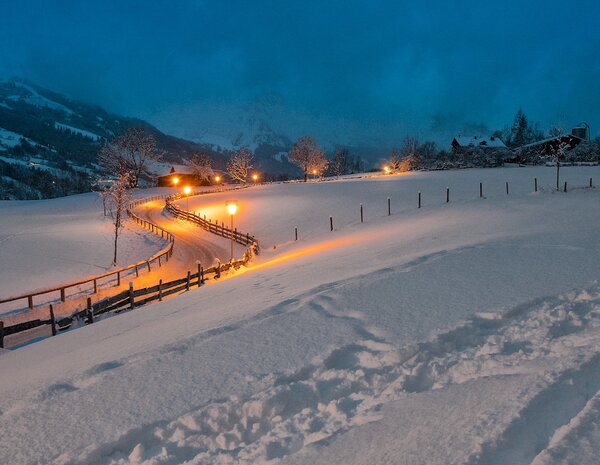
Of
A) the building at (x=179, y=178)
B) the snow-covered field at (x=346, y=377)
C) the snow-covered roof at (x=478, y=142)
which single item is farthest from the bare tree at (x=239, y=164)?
the snow-covered field at (x=346, y=377)

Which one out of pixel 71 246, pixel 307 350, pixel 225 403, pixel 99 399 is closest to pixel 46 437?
pixel 99 399

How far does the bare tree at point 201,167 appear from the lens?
Result: 10864 centimetres

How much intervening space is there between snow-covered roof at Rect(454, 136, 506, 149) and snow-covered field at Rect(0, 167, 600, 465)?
90.2 metres

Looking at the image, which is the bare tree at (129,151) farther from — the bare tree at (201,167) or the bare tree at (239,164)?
the bare tree at (239,164)

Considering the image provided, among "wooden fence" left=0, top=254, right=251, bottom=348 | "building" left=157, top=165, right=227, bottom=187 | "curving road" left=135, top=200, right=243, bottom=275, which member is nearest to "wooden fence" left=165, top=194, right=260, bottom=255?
"curving road" left=135, top=200, right=243, bottom=275

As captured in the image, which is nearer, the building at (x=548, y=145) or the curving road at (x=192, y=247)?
the curving road at (x=192, y=247)

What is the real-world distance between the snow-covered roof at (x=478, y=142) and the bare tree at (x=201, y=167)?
65.0 m

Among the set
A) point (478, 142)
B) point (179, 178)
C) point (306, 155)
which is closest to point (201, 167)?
point (179, 178)

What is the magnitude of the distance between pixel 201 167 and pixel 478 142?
233 ft

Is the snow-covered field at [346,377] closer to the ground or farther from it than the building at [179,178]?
closer to the ground

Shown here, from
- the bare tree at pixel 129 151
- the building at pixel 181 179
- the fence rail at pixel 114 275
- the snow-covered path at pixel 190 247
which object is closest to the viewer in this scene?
the fence rail at pixel 114 275

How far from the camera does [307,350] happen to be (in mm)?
5590

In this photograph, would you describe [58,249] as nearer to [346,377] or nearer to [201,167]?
[346,377]

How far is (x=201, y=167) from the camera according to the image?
109m
